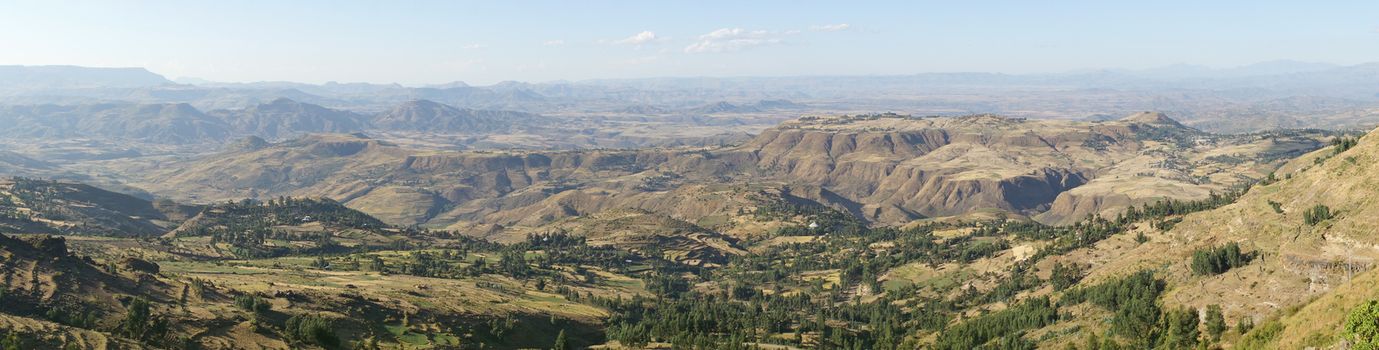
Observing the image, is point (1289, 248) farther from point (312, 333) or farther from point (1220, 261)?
point (312, 333)

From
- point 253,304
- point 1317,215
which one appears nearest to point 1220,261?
point 1317,215

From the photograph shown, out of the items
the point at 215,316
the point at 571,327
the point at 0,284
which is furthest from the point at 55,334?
Result: the point at 571,327

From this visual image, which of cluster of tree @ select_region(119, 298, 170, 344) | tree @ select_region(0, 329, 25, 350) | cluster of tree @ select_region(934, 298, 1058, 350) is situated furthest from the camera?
cluster of tree @ select_region(934, 298, 1058, 350)

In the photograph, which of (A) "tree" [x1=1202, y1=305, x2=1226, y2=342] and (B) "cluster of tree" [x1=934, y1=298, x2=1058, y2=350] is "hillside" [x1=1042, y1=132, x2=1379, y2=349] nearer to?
(A) "tree" [x1=1202, y1=305, x2=1226, y2=342]

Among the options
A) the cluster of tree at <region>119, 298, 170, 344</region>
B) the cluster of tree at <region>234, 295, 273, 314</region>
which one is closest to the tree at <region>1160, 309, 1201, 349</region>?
the cluster of tree at <region>119, 298, 170, 344</region>

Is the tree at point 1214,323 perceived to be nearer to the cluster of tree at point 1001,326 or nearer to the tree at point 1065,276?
the cluster of tree at point 1001,326

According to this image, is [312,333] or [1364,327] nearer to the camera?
[1364,327]
